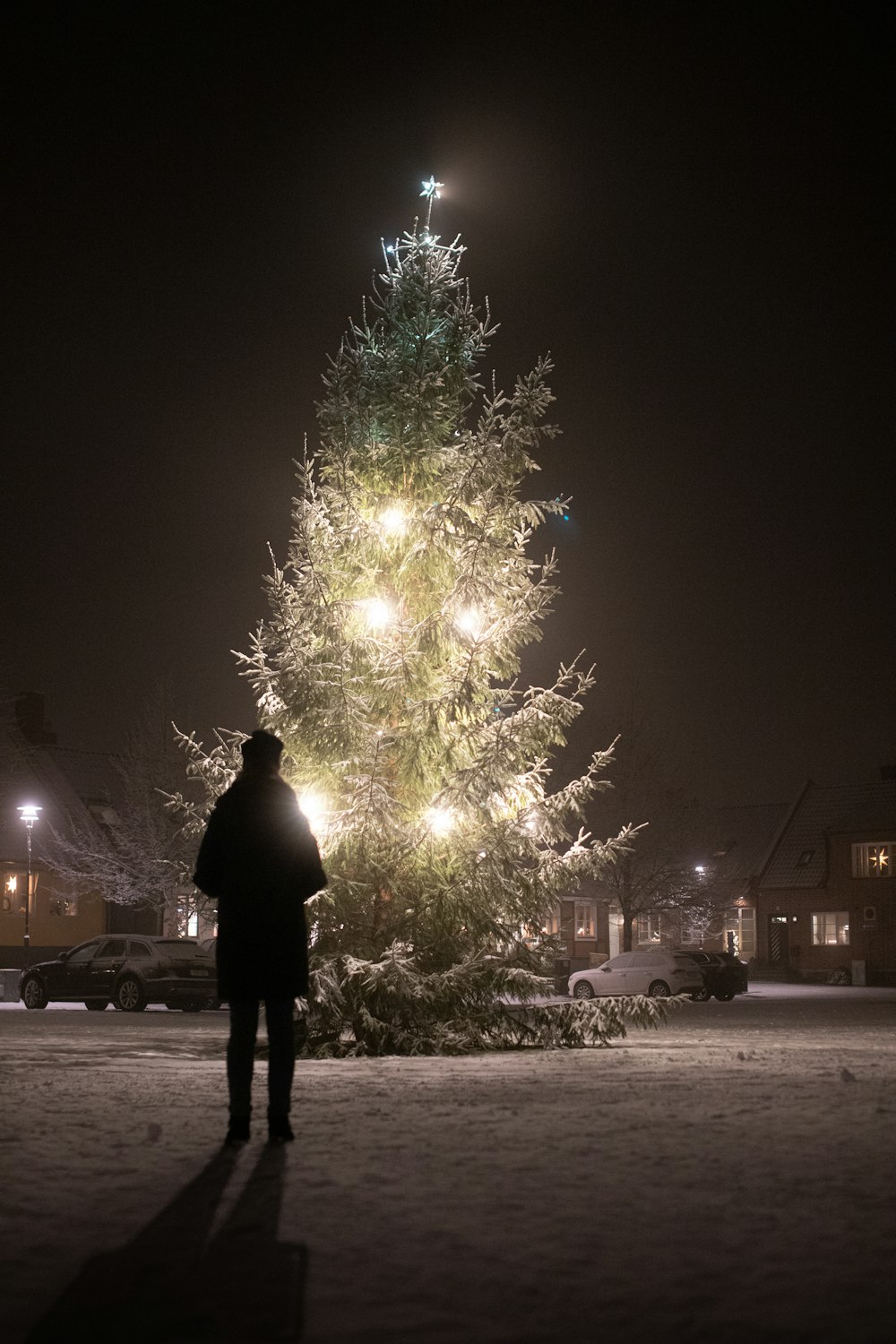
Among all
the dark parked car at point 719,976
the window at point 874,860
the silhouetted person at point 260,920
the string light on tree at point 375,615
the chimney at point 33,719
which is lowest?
the dark parked car at point 719,976

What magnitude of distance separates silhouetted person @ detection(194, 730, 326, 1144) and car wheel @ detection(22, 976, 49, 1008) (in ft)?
78.4

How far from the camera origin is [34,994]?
30.1m

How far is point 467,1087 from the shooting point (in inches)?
394

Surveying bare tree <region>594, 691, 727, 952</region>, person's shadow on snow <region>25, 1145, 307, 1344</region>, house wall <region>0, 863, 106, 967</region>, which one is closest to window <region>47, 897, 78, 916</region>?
house wall <region>0, 863, 106, 967</region>

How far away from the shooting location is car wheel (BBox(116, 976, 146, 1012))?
29.1 meters

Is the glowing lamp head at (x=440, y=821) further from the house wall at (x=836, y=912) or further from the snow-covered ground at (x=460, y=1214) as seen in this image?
the house wall at (x=836, y=912)

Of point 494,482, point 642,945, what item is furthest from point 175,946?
point 642,945

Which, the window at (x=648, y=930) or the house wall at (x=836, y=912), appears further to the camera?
the house wall at (x=836, y=912)

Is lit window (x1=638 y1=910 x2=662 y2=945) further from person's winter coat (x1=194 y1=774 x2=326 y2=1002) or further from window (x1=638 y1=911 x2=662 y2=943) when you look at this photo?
person's winter coat (x1=194 y1=774 x2=326 y2=1002)

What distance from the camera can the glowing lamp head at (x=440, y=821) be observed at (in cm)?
1547

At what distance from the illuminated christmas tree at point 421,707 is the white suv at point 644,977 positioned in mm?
21634

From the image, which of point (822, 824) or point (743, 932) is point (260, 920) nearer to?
point (822, 824)

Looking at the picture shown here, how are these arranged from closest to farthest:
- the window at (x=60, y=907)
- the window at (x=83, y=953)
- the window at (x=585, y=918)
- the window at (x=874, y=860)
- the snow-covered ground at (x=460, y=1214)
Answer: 1. the snow-covered ground at (x=460, y=1214)
2. the window at (x=83, y=953)
3. the window at (x=60, y=907)
4. the window at (x=874, y=860)
5. the window at (x=585, y=918)

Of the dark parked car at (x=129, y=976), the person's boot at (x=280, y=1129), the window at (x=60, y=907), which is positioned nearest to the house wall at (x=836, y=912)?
the window at (x=60, y=907)
